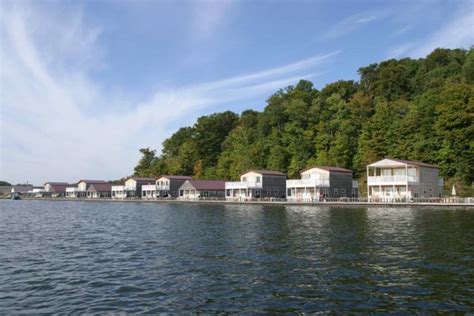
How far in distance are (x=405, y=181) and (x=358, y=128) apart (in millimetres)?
26400

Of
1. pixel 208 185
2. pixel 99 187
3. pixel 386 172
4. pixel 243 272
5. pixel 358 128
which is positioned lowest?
pixel 243 272

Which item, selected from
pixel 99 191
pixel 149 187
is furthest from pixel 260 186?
pixel 99 191

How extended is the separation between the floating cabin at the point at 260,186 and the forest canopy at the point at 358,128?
7.04 meters

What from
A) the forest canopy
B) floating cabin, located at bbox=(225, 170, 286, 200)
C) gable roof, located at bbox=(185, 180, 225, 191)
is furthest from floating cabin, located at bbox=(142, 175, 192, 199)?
floating cabin, located at bbox=(225, 170, 286, 200)

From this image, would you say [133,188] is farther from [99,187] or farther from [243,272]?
[243,272]

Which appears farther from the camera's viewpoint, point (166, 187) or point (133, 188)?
point (133, 188)

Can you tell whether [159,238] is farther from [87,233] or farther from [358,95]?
[358,95]

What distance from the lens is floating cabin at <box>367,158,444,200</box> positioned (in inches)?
2225

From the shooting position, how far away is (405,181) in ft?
183

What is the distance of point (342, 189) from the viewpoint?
6856 centimetres

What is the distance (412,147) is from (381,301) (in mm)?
59289

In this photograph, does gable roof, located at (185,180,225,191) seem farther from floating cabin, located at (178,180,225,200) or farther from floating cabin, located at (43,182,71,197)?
floating cabin, located at (43,182,71,197)

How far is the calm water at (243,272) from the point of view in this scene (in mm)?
11961

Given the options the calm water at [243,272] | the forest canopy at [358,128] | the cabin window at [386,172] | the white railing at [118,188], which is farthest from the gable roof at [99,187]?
the calm water at [243,272]
